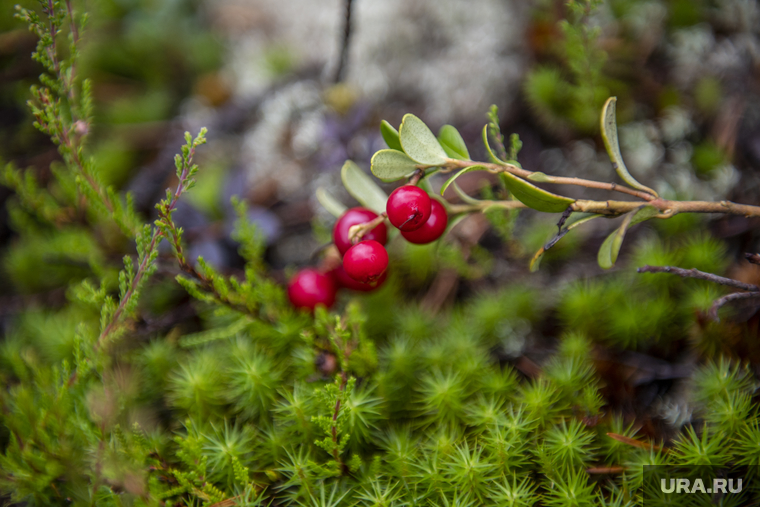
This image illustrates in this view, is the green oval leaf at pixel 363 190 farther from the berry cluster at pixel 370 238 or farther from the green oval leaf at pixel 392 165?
the green oval leaf at pixel 392 165

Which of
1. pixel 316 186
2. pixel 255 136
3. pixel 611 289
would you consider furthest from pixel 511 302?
pixel 255 136

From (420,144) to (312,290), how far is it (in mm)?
596

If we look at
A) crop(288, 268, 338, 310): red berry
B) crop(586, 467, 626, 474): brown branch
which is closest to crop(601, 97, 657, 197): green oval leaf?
crop(586, 467, 626, 474): brown branch

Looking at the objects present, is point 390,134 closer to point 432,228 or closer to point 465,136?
point 432,228

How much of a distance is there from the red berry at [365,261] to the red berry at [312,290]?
0.37 metres

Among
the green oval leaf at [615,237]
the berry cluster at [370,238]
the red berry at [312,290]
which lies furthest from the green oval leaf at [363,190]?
the green oval leaf at [615,237]

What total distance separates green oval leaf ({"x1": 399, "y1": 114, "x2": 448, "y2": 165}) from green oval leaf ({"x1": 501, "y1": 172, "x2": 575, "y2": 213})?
16 centimetres

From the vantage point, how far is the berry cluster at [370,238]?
0.99m

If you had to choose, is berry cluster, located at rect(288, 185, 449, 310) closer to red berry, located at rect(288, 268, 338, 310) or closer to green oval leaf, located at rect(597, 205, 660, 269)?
red berry, located at rect(288, 268, 338, 310)

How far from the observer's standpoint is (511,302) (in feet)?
5.34

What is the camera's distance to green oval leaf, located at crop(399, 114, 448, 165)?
99cm

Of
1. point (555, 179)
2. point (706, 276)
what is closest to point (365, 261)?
point (555, 179)

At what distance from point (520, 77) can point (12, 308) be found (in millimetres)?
2563

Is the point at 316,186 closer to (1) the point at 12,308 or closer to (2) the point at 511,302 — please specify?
(2) the point at 511,302
